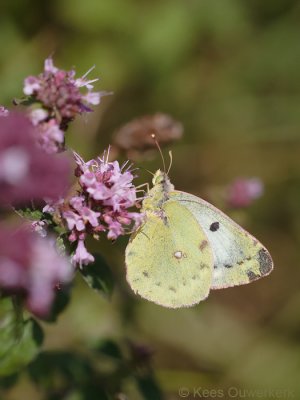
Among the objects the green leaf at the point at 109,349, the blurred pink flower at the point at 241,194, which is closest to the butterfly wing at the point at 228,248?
the green leaf at the point at 109,349

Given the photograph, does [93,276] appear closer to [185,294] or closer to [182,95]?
[185,294]

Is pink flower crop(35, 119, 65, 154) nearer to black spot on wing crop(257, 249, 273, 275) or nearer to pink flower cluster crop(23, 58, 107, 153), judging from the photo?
pink flower cluster crop(23, 58, 107, 153)

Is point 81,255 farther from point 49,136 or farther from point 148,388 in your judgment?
point 148,388

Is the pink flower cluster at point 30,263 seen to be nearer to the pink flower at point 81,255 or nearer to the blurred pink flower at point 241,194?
the pink flower at point 81,255

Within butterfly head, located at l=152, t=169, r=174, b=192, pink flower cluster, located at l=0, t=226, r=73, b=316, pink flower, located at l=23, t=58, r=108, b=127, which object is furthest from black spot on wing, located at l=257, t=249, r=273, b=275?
pink flower cluster, located at l=0, t=226, r=73, b=316

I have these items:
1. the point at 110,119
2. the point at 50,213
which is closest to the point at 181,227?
the point at 50,213

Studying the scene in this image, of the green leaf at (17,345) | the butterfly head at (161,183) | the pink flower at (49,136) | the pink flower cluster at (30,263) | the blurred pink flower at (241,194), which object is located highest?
the pink flower at (49,136)

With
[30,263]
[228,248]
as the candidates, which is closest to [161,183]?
[228,248]
